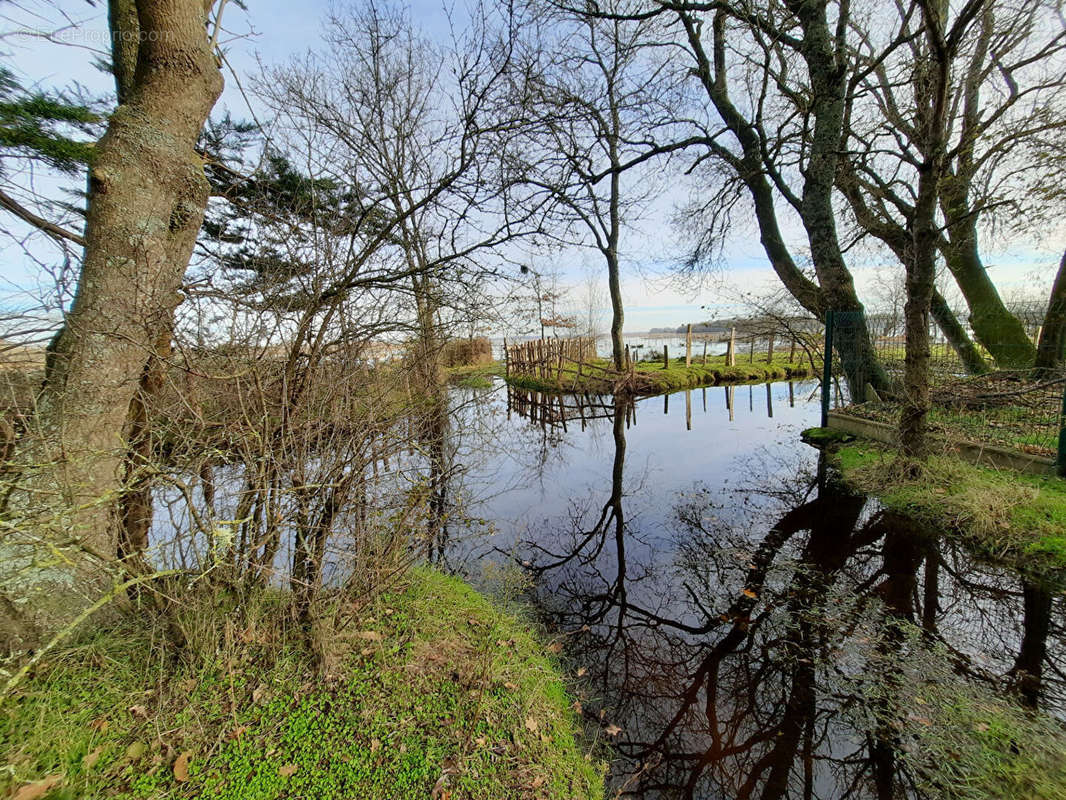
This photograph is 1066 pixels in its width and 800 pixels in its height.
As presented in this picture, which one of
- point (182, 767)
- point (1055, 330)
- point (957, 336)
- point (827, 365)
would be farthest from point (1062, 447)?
point (182, 767)

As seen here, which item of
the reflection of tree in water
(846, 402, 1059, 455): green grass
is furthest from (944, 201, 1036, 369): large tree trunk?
the reflection of tree in water

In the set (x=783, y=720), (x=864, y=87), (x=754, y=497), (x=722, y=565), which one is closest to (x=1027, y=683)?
(x=783, y=720)

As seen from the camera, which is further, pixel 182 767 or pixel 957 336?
pixel 957 336

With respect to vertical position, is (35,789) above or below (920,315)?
below

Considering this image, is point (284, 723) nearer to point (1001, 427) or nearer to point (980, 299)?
point (1001, 427)

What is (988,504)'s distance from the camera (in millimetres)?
3893

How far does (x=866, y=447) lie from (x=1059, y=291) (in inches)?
120

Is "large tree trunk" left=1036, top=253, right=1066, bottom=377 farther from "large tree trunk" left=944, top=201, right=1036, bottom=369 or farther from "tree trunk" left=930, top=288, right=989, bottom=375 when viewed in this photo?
"large tree trunk" left=944, top=201, right=1036, bottom=369

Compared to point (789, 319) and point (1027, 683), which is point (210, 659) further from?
point (789, 319)

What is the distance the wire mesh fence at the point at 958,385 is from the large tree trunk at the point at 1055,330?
266mm

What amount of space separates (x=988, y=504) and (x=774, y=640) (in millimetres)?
2896

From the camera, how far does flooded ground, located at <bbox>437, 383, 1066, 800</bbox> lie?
2.06 meters

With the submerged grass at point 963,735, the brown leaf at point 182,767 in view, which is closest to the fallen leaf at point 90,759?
the brown leaf at point 182,767

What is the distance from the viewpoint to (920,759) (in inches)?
76.2
